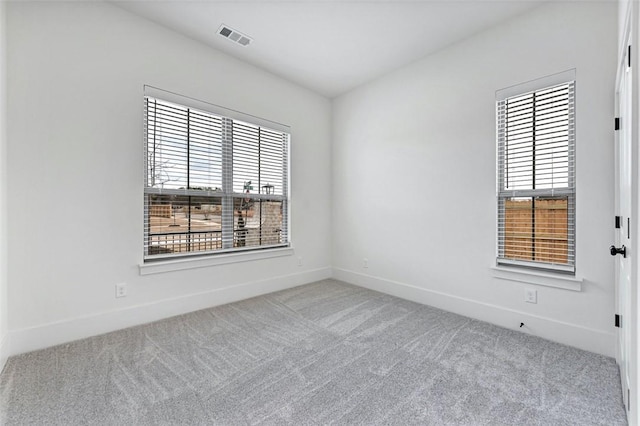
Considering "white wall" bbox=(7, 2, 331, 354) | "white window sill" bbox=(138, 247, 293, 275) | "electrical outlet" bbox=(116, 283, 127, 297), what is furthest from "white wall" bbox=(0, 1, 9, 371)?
"white window sill" bbox=(138, 247, 293, 275)

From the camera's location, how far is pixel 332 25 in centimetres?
283

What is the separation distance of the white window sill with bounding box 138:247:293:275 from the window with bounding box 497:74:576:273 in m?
2.68

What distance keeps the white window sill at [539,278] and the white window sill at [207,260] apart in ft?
8.50

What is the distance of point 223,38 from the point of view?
10.0ft

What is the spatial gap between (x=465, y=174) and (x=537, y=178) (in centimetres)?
63

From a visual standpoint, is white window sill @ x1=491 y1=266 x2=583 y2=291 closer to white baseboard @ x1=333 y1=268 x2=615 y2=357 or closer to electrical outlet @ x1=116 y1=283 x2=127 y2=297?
white baseboard @ x1=333 y1=268 x2=615 y2=357

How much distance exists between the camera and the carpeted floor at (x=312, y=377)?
1.55 metres

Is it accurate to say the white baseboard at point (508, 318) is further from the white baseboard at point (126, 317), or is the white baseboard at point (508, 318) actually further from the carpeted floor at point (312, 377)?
the white baseboard at point (126, 317)

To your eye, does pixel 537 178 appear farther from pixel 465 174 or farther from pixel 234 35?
pixel 234 35

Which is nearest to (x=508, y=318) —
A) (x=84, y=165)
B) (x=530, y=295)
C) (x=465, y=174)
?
(x=530, y=295)

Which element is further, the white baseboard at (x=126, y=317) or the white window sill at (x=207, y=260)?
the white window sill at (x=207, y=260)

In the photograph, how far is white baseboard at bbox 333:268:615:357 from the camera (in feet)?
7.29

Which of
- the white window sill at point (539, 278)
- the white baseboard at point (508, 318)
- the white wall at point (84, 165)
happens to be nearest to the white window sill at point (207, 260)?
the white wall at point (84, 165)

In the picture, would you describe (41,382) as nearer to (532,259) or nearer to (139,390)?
(139,390)
